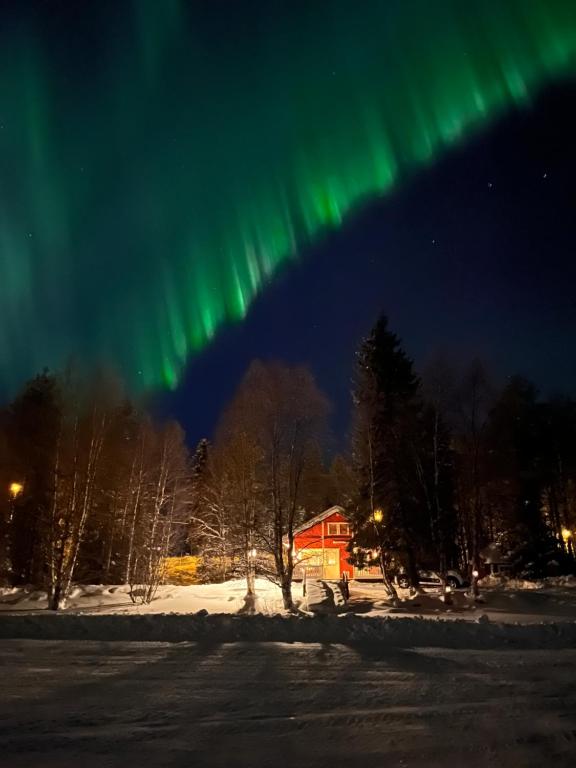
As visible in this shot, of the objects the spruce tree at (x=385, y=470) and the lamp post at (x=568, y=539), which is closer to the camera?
the spruce tree at (x=385, y=470)

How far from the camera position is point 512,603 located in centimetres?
2383

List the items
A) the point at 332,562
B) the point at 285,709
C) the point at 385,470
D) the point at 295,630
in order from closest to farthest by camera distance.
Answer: the point at 285,709, the point at 295,630, the point at 385,470, the point at 332,562

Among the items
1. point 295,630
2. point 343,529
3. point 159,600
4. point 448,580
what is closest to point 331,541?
point 343,529

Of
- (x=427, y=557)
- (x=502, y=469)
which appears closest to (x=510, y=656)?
(x=427, y=557)

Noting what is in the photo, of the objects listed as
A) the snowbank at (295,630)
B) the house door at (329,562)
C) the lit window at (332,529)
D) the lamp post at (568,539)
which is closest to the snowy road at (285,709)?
the snowbank at (295,630)

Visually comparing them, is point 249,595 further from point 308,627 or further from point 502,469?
point 502,469

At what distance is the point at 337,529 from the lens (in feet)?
152

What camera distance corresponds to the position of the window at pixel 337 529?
151 ft

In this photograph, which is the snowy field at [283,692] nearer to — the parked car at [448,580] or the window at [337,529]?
the parked car at [448,580]

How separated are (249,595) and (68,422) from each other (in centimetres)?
1076

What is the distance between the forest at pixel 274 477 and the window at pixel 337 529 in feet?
20.6

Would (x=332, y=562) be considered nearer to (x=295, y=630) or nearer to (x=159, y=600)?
(x=159, y=600)

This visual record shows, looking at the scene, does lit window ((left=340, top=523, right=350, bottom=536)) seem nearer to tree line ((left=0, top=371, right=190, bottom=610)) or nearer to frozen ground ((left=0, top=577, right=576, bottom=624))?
frozen ground ((left=0, top=577, right=576, bottom=624))

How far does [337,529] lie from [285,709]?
40.0m
